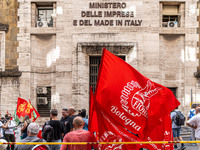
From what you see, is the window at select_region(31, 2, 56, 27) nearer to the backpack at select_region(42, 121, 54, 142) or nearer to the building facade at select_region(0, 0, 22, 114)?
the building facade at select_region(0, 0, 22, 114)

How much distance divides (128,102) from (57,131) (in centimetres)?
319

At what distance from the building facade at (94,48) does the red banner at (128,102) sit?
45.7ft

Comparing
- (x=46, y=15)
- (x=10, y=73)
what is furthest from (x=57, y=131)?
(x=46, y=15)

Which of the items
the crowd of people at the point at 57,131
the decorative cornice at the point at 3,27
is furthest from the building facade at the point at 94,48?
the crowd of people at the point at 57,131

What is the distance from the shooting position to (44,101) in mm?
20844

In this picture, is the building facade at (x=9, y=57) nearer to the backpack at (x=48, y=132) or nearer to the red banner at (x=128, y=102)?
the backpack at (x=48, y=132)

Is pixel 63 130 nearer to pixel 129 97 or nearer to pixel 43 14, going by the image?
pixel 129 97

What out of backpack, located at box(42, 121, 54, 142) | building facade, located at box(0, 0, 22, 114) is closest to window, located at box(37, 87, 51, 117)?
building facade, located at box(0, 0, 22, 114)

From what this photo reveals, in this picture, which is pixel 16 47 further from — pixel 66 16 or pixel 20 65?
pixel 66 16

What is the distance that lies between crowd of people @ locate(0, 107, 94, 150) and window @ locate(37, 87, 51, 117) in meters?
7.87

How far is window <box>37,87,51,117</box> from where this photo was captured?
20.9 meters

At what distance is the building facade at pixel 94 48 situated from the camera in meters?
20.7

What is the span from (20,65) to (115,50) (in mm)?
6206

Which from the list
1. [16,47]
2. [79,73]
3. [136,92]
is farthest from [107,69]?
[16,47]
